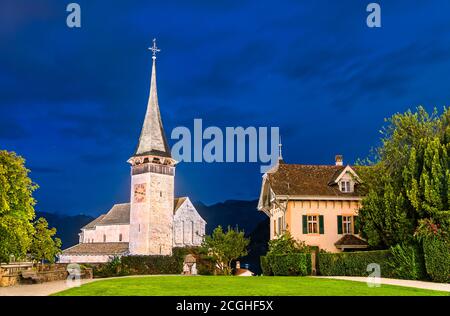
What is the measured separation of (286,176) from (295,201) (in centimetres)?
297

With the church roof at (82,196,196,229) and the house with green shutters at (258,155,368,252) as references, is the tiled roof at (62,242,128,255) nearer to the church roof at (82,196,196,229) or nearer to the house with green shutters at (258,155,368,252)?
the church roof at (82,196,196,229)

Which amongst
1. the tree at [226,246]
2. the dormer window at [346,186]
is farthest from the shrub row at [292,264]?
the tree at [226,246]

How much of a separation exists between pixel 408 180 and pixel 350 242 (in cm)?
1308

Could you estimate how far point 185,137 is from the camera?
139 ft

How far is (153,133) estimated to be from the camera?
269 ft

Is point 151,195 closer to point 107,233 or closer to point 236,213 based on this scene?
point 107,233

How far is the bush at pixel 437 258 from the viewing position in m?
27.8

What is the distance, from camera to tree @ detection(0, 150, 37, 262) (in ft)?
93.7

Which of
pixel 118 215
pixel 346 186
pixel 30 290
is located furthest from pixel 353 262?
pixel 118 215

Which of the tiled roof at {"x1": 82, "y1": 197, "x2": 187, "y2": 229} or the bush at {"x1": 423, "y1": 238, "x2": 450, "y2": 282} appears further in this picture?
the tiled roof at {"x1": 82, "y1": 197, "x2": 187, "y2": 229}

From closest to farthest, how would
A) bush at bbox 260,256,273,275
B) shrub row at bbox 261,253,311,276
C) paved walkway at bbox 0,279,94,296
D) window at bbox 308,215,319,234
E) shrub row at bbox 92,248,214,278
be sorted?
paved walkway at bbox 0,279,94,296 < shrub row at bbox 261,253,311,276 < bush at bbox 260,256,273,275 < window at bbox 308,215,319,234 < shrub row at bbox 92,248,214,278

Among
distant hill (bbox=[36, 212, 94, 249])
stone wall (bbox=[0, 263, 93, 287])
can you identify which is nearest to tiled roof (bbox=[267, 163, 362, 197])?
stone wall (bbox=[0, 263, 93, 287])

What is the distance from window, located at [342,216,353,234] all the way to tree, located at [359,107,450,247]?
177 inches
